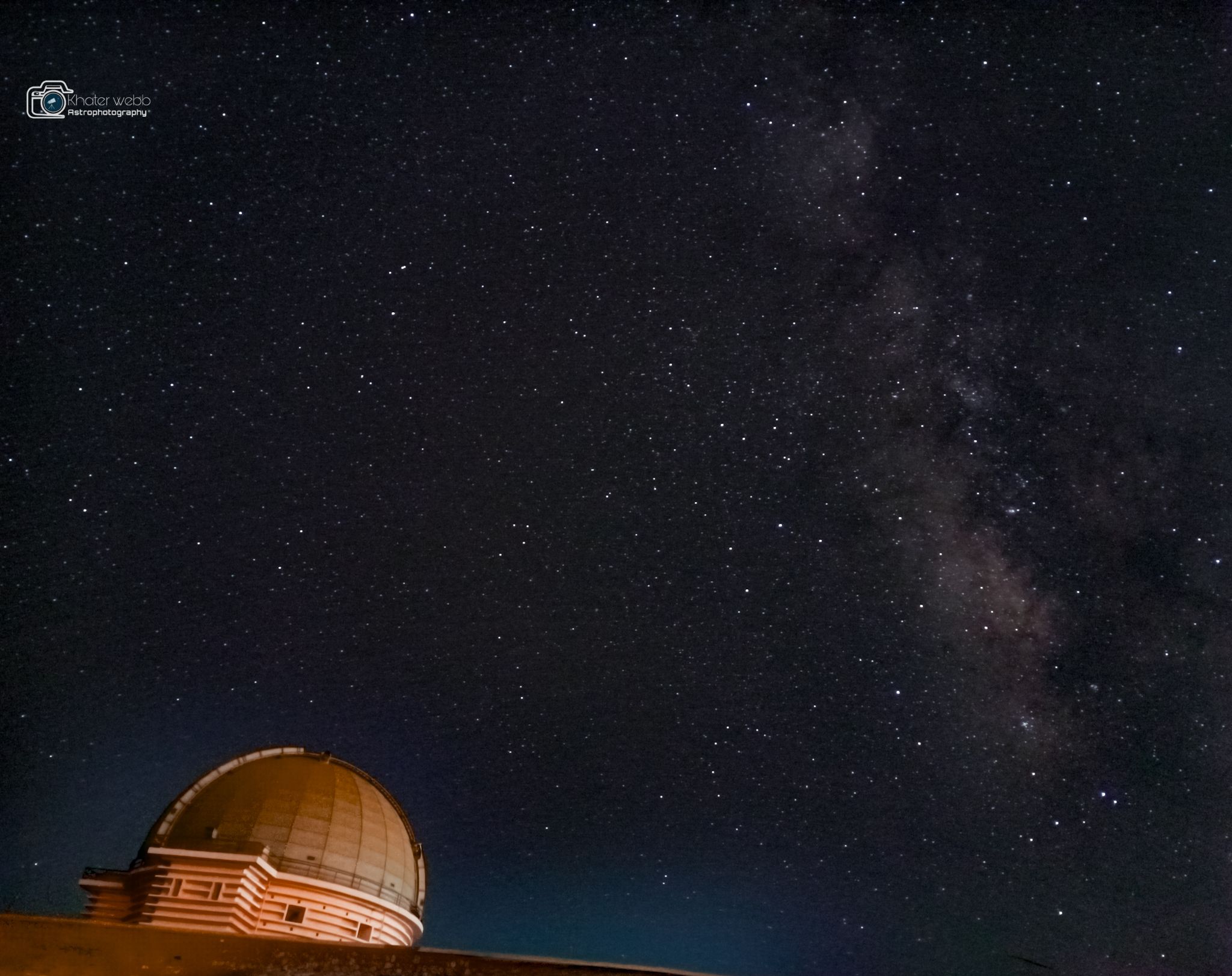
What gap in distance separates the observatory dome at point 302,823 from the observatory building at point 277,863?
2 cm

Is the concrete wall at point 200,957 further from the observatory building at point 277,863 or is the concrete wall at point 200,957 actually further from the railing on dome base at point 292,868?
the railing on dome base at point 292,868

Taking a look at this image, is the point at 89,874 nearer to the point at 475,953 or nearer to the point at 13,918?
the point at 13,918

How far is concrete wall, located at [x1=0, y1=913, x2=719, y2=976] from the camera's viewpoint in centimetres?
910

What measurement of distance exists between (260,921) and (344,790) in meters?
2.79

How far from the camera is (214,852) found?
15.4 metres

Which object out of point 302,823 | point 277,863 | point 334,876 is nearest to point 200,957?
point 277,863

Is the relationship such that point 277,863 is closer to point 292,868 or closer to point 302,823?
point 292,868

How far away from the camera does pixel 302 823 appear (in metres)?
16.5

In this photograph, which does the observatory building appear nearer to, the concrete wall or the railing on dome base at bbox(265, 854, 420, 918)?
the railing on dome base at bbox(265, 854, 420, 918)

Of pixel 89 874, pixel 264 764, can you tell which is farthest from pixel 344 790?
pixel 89 874

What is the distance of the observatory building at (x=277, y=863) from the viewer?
15250mm

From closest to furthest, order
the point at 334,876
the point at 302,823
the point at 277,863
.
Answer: the point at 277,863 → the point at 334,876 → the point at 302,823

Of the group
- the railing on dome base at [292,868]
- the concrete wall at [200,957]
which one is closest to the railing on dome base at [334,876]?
the railing on dome base at [292,868]

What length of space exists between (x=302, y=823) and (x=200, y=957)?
7528 mm
